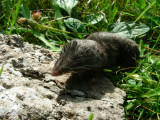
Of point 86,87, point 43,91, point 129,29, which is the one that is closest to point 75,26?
point 129,29

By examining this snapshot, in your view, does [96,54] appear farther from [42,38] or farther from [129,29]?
[129,29]

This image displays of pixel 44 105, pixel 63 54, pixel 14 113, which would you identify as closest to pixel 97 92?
pixel 63 54

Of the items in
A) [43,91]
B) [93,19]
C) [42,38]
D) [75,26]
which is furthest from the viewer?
[93,19]

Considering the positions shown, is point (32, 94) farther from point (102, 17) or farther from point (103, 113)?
point (102, 17)

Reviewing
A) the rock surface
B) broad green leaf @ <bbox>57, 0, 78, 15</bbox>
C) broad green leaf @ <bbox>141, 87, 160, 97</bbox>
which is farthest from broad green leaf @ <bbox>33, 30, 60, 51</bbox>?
broad green leaf @ <bbox>141, 87, 160, 97</bbox>

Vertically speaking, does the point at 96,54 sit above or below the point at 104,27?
below

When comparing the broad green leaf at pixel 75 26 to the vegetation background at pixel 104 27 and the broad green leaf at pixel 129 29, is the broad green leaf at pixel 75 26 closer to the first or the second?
the vegetation background at pixel 104 27
